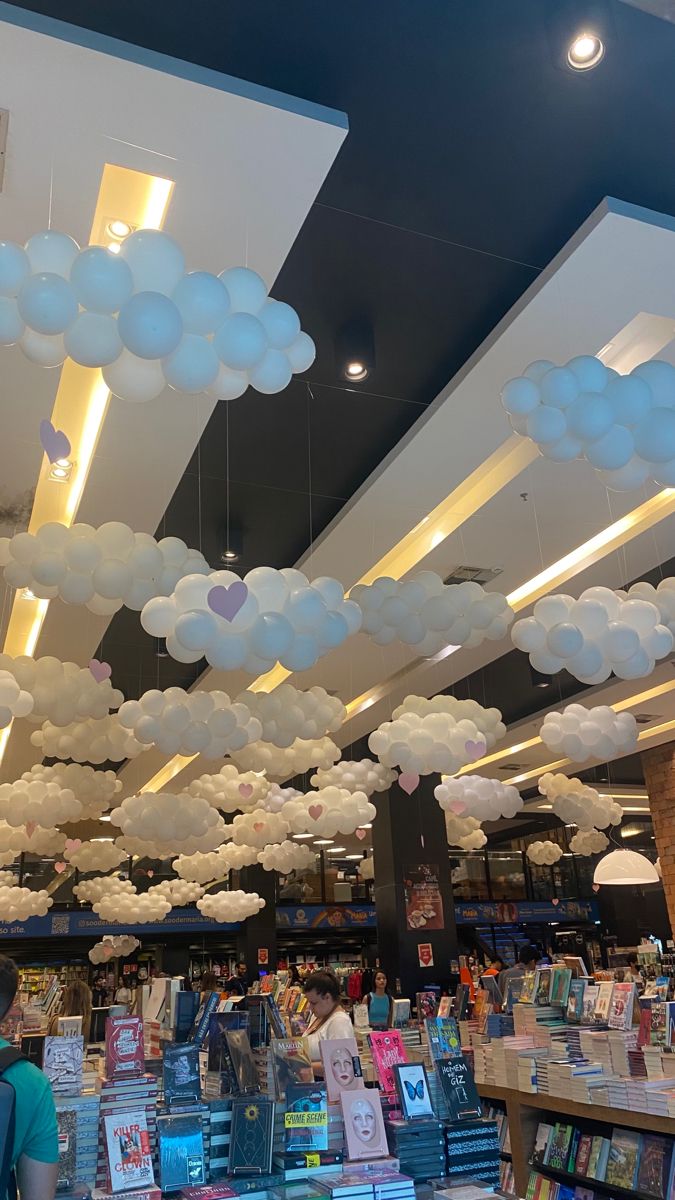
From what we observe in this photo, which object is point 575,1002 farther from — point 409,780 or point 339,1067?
point 339,1067

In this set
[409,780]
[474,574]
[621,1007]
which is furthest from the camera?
[409,780]

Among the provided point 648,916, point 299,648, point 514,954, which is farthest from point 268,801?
point 648,916

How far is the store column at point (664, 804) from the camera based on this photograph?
11.3 metres

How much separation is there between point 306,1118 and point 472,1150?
2.25 ft

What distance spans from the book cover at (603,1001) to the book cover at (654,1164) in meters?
0.73

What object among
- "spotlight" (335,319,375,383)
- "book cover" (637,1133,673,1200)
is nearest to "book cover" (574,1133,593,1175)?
"book cover" (637,1133,673,1200)

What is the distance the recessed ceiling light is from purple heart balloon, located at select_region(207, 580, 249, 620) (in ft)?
7.16

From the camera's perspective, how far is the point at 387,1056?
3.85 meters

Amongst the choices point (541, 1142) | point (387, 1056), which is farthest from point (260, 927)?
point (387, 1056)

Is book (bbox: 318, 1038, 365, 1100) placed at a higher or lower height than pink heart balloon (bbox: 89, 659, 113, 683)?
lower

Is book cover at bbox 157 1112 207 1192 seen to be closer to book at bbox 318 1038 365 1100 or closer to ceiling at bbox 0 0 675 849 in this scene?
book at bbox 318 1038 365 1100

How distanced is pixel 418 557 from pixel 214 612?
8.94ft

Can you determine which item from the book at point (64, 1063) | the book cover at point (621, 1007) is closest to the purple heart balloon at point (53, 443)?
the book at point (64, 1063)

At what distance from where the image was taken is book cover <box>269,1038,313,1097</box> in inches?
142
